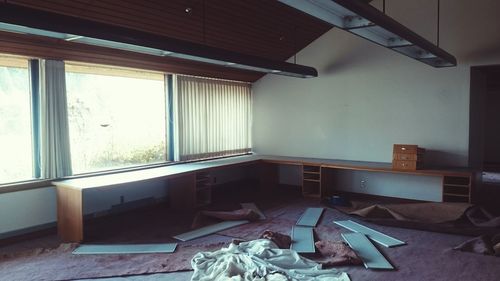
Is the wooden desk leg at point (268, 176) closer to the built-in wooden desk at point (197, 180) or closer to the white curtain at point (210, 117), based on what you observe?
the built-in wooden desk at point (197, 180)

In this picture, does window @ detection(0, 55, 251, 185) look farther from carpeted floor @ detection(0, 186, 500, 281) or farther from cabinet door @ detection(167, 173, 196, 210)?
carpeted floor @ detection(0, 186, 500, 281)

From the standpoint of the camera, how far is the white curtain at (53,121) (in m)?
4.97

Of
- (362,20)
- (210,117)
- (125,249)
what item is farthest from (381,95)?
Answer: (125,249)

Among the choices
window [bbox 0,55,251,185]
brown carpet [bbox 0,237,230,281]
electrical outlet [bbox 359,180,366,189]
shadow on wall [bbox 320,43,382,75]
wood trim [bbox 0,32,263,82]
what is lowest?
brown carpet [bbox 0,237,230,281]

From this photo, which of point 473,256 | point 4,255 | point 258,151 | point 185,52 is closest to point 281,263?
point 473,256

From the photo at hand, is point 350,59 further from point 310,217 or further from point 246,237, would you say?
point 246,237

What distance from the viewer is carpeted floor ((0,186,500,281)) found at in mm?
3766

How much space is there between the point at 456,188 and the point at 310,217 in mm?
2443

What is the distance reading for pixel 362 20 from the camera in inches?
134

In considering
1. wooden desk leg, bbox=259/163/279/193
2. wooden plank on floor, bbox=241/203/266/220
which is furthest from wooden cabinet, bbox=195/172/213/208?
wooden desk leg, bbox=259/163/279/193

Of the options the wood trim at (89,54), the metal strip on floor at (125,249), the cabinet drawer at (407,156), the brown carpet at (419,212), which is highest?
the wood trim at (89,54)

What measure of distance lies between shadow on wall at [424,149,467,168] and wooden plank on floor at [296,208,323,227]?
2.06 m

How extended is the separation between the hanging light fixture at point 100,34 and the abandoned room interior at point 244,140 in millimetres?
20

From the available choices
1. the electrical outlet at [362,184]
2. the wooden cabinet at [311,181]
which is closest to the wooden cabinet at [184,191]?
the wooden cabinet at [311,181]
